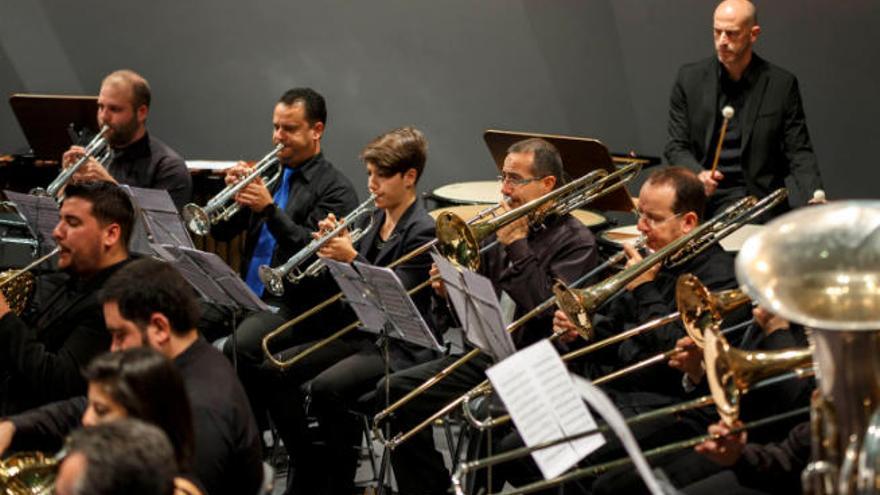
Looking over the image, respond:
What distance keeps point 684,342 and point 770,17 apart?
3.79 m

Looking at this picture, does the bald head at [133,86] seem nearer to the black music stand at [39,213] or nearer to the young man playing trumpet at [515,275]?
the black music stand at [39,213]

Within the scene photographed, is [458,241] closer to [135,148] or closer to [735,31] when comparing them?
[735,31]

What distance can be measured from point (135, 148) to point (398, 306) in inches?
91.0

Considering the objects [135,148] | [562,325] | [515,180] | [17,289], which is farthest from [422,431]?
[135,148]

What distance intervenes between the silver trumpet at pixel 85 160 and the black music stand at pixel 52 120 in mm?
474

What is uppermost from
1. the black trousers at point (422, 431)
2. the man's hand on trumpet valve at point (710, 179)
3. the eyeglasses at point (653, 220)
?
the eyeglasses at point (653, 220)

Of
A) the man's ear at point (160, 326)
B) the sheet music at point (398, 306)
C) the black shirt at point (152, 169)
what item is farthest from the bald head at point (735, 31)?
the man's ear at point (160, 326)

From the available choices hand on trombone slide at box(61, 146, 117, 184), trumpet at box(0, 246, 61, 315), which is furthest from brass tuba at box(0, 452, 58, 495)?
hand on trombone slide at box(61, 146, 117, 184)

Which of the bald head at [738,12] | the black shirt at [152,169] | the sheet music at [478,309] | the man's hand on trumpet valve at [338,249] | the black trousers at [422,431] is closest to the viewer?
the sheet music at [478,309]

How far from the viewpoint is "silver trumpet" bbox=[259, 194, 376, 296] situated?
5305 mm

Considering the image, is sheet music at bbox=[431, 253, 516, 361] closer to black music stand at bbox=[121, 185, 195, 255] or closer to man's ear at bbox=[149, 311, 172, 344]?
man's ear at bbox=[149, 311, 172, 344]

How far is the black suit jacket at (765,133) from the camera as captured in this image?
6.21m

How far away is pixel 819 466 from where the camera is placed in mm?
2588

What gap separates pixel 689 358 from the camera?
4.01 metres
